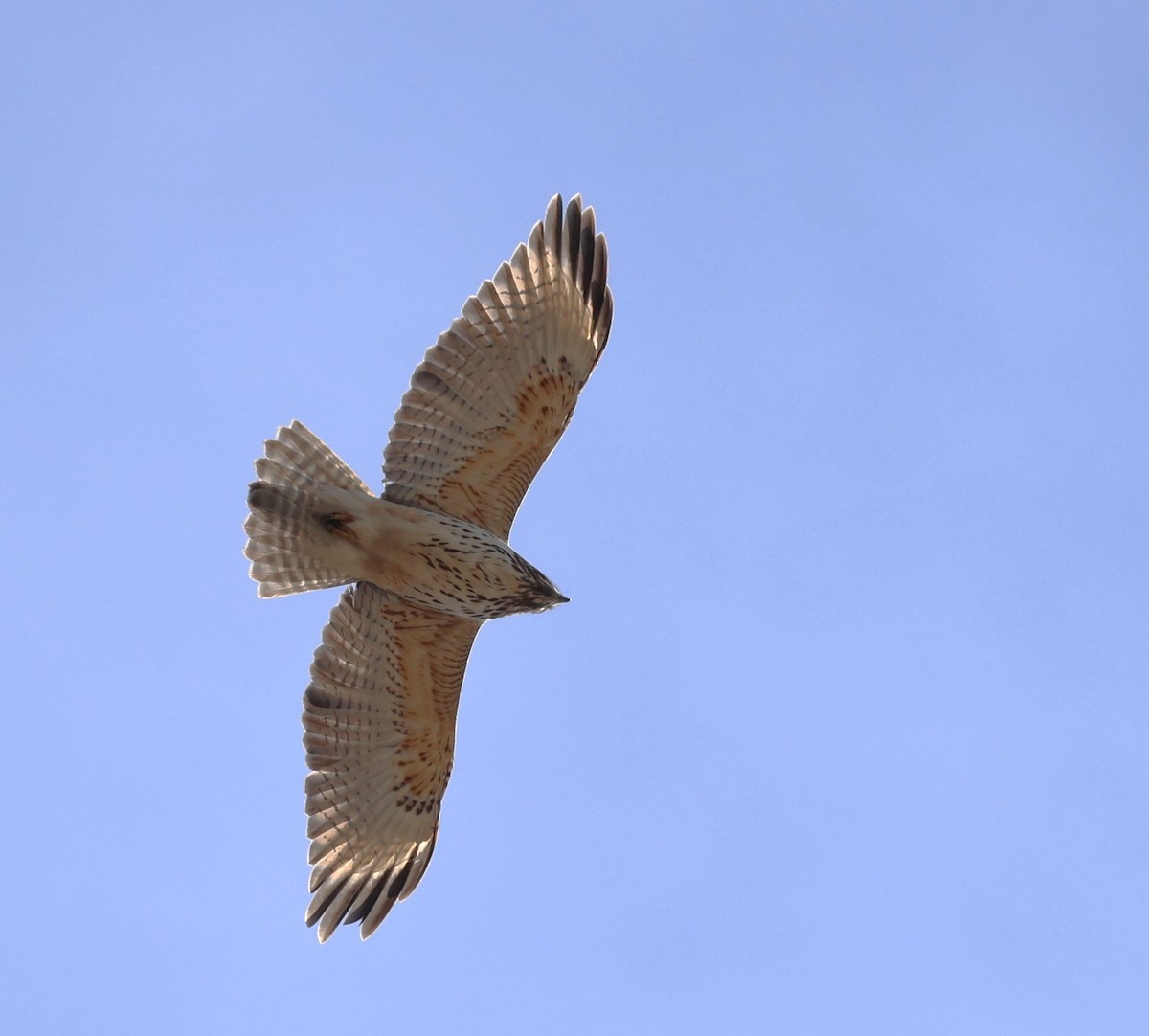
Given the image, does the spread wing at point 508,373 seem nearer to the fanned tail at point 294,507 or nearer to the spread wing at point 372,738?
the fanned tail at point 294,507

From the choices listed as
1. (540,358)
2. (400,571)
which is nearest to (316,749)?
(400,571)

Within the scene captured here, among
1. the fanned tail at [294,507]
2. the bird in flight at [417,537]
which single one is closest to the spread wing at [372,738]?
the bird in flight at [417,537]

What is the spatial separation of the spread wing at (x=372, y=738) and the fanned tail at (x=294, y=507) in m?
0.48

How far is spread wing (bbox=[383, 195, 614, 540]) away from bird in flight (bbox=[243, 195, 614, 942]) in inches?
0.4

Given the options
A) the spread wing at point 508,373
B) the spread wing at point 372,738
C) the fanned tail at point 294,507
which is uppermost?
the spread wing at point 508,373

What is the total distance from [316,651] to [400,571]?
1041 millimetres

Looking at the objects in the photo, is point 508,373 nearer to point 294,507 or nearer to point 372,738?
point 294,507

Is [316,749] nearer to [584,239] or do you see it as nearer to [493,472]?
[493,472]

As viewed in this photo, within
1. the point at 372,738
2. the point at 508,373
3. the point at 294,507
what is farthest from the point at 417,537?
the point at 372,738

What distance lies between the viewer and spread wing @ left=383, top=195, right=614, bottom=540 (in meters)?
11.7

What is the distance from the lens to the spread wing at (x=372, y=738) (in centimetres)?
1225

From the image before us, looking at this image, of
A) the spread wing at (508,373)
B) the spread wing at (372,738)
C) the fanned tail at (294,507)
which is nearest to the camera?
the spread wing at (508,373)

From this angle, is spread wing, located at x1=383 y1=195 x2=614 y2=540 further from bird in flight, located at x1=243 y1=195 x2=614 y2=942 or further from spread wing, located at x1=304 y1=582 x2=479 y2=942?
spread wing, located at x1=304 y1=582 x2=479 y2=942

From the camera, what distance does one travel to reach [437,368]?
458 inches
